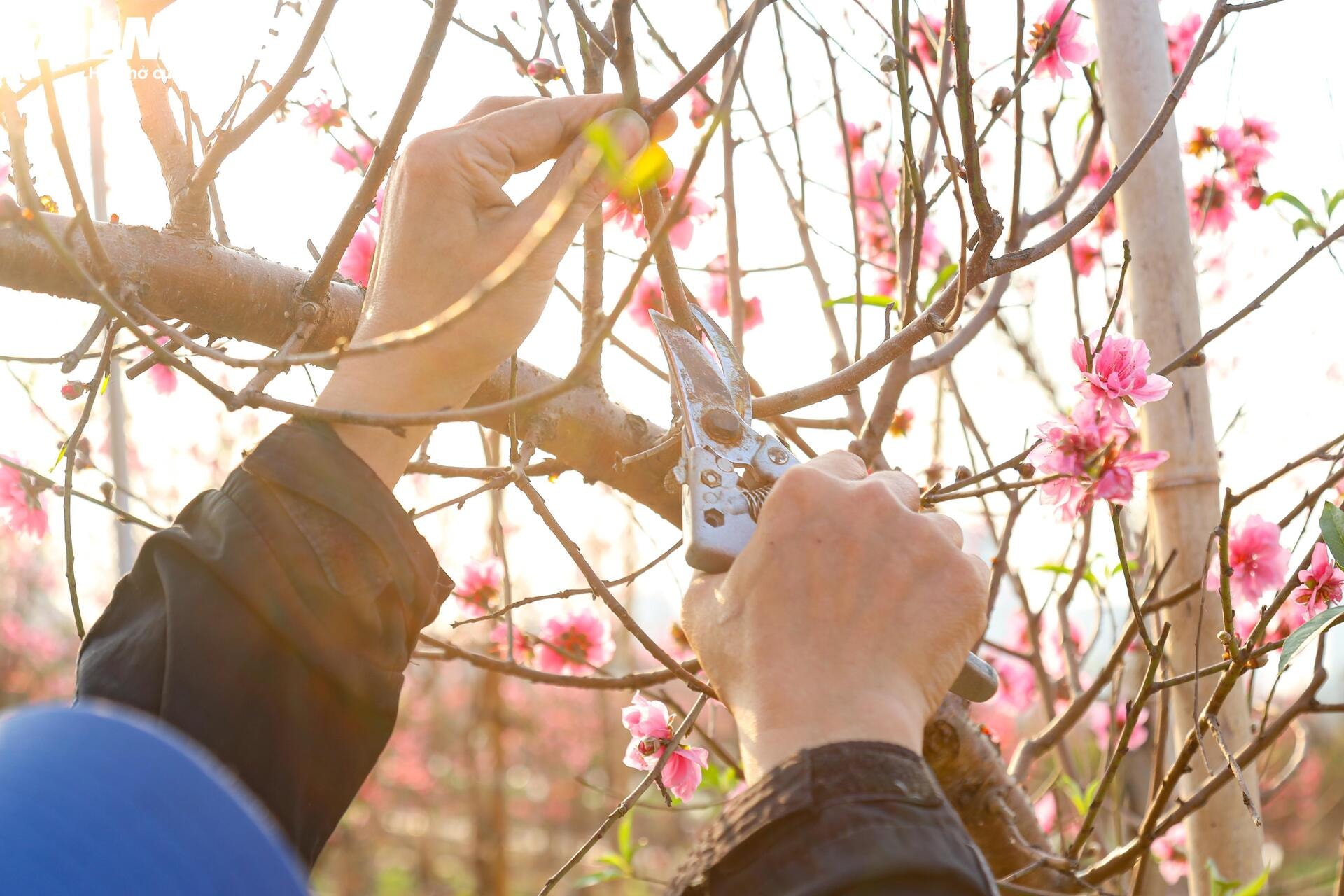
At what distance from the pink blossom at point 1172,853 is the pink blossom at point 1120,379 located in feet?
6.82

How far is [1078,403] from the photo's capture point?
168 cm

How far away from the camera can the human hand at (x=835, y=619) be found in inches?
38.3

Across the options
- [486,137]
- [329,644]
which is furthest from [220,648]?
[486,137]

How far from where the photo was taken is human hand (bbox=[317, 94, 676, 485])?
1320 millimetres

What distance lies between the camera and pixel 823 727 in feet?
3.10

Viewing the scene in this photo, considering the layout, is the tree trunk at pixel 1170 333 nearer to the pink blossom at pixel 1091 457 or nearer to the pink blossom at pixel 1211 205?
the pink blossom at pixel 1091 457

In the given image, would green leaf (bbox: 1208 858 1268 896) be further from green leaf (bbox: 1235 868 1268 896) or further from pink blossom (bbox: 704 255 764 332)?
pink blossom (bbox: 704 255 764 332)

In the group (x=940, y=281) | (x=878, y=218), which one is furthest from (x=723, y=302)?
(x=940, y=281)

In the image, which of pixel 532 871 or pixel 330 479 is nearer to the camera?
pixel 330 479

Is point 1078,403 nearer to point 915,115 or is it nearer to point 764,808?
point 764,808

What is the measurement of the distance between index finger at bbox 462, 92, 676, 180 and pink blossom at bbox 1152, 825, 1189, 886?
2.87 meters

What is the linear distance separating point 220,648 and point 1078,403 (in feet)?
4.32

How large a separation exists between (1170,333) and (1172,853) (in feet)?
6.57

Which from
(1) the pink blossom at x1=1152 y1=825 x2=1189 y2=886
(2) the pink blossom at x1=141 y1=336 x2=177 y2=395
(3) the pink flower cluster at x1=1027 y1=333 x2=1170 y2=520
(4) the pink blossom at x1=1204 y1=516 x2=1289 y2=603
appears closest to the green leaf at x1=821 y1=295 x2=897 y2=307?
(3) the pink flower cluster at x1=1027 y1=333 x2=1170 y2=520
